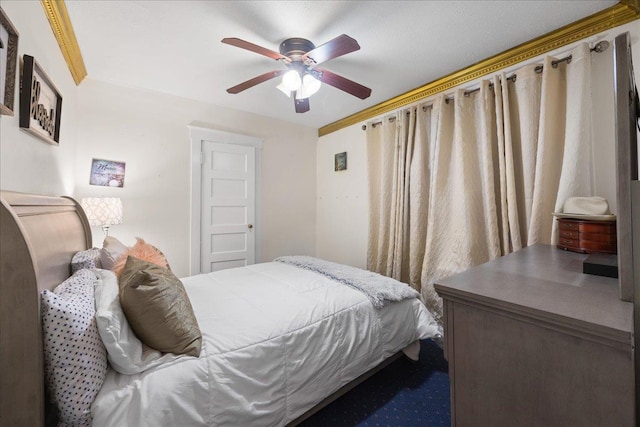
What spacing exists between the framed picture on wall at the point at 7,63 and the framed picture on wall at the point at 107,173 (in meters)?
1.66

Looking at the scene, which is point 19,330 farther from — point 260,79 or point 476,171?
point 476,171

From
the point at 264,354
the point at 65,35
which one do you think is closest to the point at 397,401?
the point at 264,354

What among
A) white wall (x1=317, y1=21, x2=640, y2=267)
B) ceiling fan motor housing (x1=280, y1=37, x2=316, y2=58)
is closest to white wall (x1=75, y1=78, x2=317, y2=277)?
white wall (x1=317, y1=21, x2=640, y2=267)

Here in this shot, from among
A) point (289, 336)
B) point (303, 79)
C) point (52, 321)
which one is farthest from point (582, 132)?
point (52, 321)

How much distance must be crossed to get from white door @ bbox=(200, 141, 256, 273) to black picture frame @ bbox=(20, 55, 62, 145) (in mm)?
1460

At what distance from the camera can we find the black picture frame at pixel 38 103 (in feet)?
4.04

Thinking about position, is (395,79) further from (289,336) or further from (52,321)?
(52,321)

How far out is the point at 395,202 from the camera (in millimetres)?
2889

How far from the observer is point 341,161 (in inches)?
146

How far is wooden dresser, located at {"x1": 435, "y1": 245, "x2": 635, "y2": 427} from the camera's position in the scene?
54 cm

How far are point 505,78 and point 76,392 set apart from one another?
3.09 m

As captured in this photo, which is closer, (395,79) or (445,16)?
(445,16)

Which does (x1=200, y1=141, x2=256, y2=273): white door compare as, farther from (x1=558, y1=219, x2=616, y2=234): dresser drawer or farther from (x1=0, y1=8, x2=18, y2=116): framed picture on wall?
(x1=558, y1=219, x2=616, y2=234): dresser drawer

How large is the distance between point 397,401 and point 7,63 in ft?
8.49
